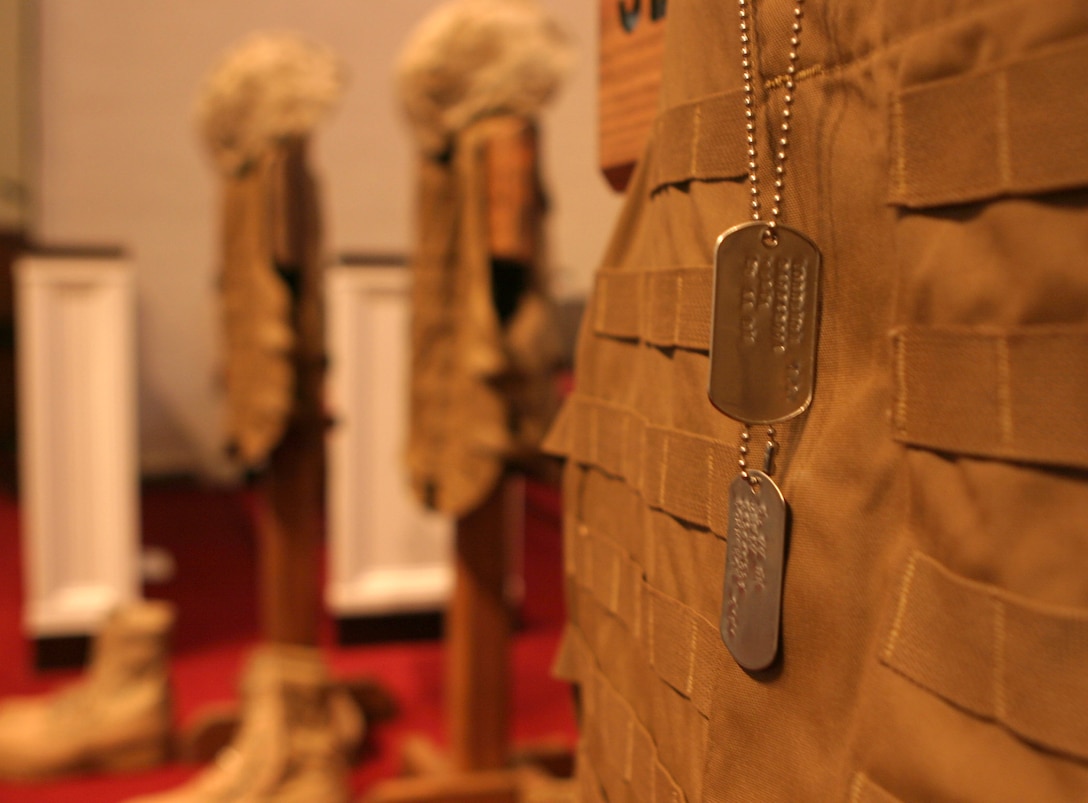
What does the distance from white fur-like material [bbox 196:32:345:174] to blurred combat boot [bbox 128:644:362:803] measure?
3.38ft

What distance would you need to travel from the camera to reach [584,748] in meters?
0.73

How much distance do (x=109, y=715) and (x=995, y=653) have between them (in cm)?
225

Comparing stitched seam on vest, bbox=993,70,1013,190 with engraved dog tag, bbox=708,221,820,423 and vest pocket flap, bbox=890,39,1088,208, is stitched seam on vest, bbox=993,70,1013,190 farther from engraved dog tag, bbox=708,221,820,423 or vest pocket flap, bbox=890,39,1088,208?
engraved dog tag, bbox=708,221,820,423

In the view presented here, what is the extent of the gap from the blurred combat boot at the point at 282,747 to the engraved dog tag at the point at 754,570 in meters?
1.50

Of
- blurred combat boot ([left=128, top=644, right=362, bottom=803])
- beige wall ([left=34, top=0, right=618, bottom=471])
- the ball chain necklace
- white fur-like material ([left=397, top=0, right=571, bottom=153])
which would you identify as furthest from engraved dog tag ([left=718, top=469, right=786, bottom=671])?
beige wall ([left=34, top=0, right=618, bottom=471])

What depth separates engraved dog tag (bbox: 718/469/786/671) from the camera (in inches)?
18.6

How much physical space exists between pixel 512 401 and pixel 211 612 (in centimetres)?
203

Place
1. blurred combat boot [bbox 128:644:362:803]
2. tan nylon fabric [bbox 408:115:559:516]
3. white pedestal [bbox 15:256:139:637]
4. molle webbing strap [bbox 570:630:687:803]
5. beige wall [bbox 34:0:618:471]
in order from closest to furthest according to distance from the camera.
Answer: molle webbing strap [bbox 570:630:687:803] → tan nylon fabric [bbox 408:115:559:516] → blurred combat boot [bbox 128:644:362:803] → white pedestal [bbox 15:256:139:637] → beige wall [bbox 34:0:618:471]

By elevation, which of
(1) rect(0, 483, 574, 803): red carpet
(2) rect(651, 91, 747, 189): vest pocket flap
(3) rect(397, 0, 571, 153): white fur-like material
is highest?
(3) rect(397, 0, 571, 153): white fur-like material

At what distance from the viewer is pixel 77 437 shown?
8.93 ft

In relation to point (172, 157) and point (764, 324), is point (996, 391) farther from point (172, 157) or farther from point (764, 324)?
point (172, 157)

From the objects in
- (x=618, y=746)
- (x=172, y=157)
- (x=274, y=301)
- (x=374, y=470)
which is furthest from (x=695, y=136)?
(x=172, y=157)

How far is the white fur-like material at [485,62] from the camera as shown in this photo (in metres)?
1.62

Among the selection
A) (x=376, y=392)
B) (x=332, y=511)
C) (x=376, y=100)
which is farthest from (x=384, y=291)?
(x=376, y=100)
